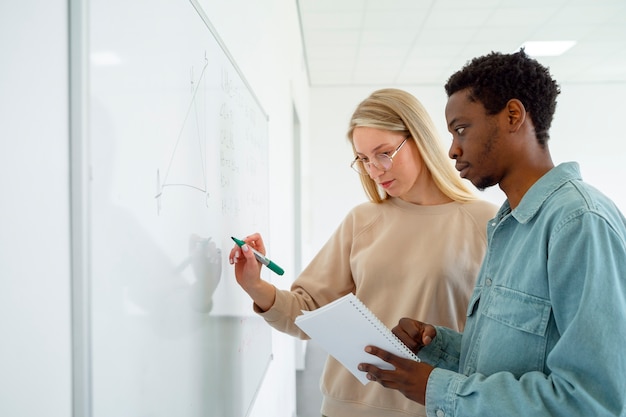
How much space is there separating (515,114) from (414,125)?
17.6 inches

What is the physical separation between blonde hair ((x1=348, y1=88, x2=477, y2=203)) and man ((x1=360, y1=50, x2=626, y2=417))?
32 cm

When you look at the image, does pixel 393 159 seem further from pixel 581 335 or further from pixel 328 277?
pixel 581 335

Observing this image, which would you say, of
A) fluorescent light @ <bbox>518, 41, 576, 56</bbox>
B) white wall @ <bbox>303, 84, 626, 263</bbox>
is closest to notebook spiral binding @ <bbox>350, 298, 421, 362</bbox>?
fluorescent light @ <bbox>518, 41, 576, 56</bbox>

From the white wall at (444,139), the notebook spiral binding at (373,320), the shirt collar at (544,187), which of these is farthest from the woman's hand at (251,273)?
the white wall at (444,139)

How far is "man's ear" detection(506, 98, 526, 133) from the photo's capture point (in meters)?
0.77

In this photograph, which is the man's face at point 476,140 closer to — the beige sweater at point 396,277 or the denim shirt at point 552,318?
the denim shirt at point 552,318

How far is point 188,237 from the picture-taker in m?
0.80

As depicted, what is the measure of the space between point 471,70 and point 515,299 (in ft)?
1.34

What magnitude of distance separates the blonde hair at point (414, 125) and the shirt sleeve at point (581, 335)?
572mm

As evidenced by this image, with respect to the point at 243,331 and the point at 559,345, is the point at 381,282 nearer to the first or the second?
the point at 243,331

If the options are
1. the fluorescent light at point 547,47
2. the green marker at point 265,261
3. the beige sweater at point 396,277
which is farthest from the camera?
the fluorescent light at point 547,47

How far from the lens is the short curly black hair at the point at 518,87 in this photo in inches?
30.6

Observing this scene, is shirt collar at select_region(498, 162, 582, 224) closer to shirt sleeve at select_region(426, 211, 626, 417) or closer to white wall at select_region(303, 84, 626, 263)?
shirt sleeve at select_region(426, 211, 626, 417)

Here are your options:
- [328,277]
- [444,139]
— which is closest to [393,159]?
[328,277]
